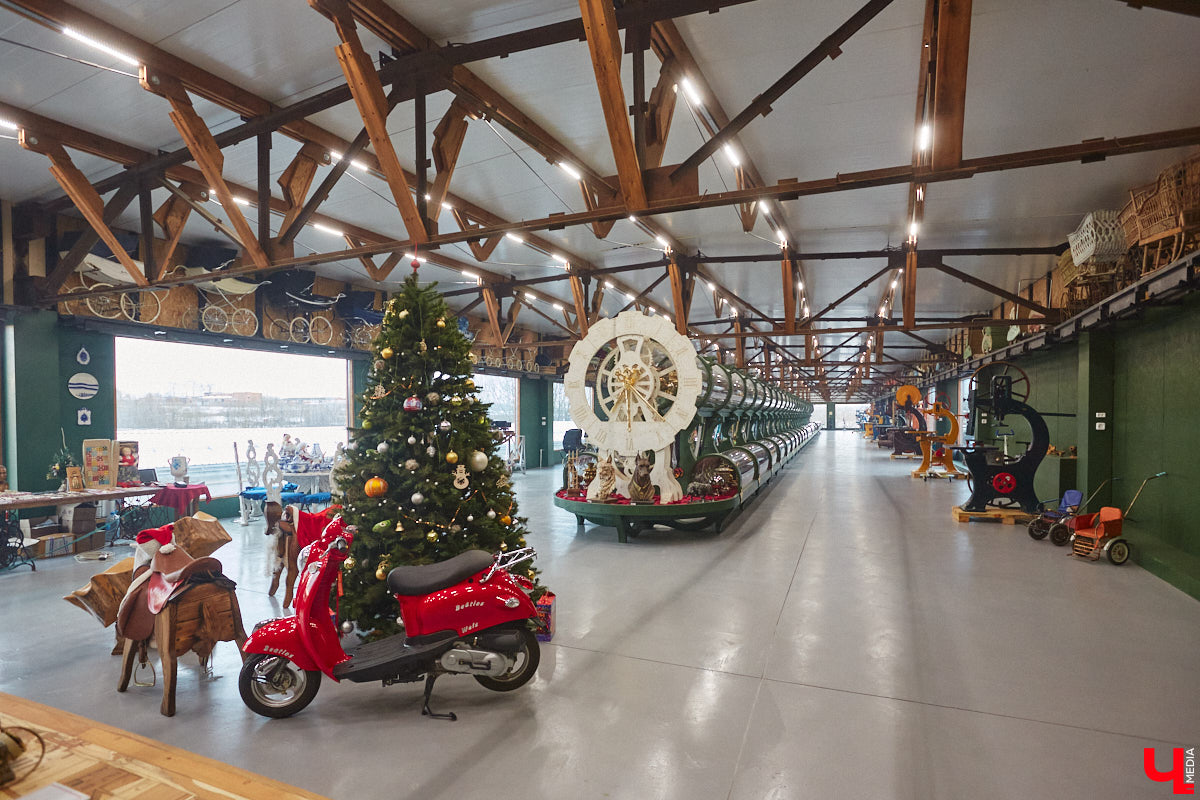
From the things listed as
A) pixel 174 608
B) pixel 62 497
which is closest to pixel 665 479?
pixel 174 608

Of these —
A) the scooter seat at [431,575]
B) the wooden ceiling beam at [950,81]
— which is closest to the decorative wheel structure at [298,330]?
the scooter seat at [431,575]

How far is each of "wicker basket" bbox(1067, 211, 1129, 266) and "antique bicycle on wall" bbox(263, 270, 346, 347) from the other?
11968 millimetres

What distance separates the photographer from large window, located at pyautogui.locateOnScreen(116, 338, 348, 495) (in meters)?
9.09

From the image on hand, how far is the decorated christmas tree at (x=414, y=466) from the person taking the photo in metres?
3.83

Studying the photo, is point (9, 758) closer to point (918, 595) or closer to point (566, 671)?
point (566, 671)

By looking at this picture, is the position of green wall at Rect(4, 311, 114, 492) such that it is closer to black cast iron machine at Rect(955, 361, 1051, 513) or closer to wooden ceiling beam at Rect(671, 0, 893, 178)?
wooden ceiling beam at Rect(671, 0, 893, 178)

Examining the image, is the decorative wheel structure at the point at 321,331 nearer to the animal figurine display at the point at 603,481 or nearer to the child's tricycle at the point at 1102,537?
the animal figurine display at the point at 603,481

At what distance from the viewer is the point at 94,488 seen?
7.47 meters

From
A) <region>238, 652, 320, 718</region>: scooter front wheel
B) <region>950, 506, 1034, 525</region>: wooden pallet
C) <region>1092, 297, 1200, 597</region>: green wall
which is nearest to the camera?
<region>238, 652, 320, 718</region>: scooter front wheel

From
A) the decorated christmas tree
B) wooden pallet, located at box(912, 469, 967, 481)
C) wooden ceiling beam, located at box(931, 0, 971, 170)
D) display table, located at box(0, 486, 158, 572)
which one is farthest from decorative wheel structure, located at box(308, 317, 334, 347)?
wooden pallet, located at box(912, 469, 967, 481)

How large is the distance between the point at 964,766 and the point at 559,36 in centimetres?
530

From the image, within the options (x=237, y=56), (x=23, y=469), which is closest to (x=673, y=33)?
(x=237, y=56)

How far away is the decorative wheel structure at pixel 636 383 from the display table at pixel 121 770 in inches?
222

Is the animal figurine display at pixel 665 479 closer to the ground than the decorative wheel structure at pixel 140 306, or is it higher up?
closer to the ground
